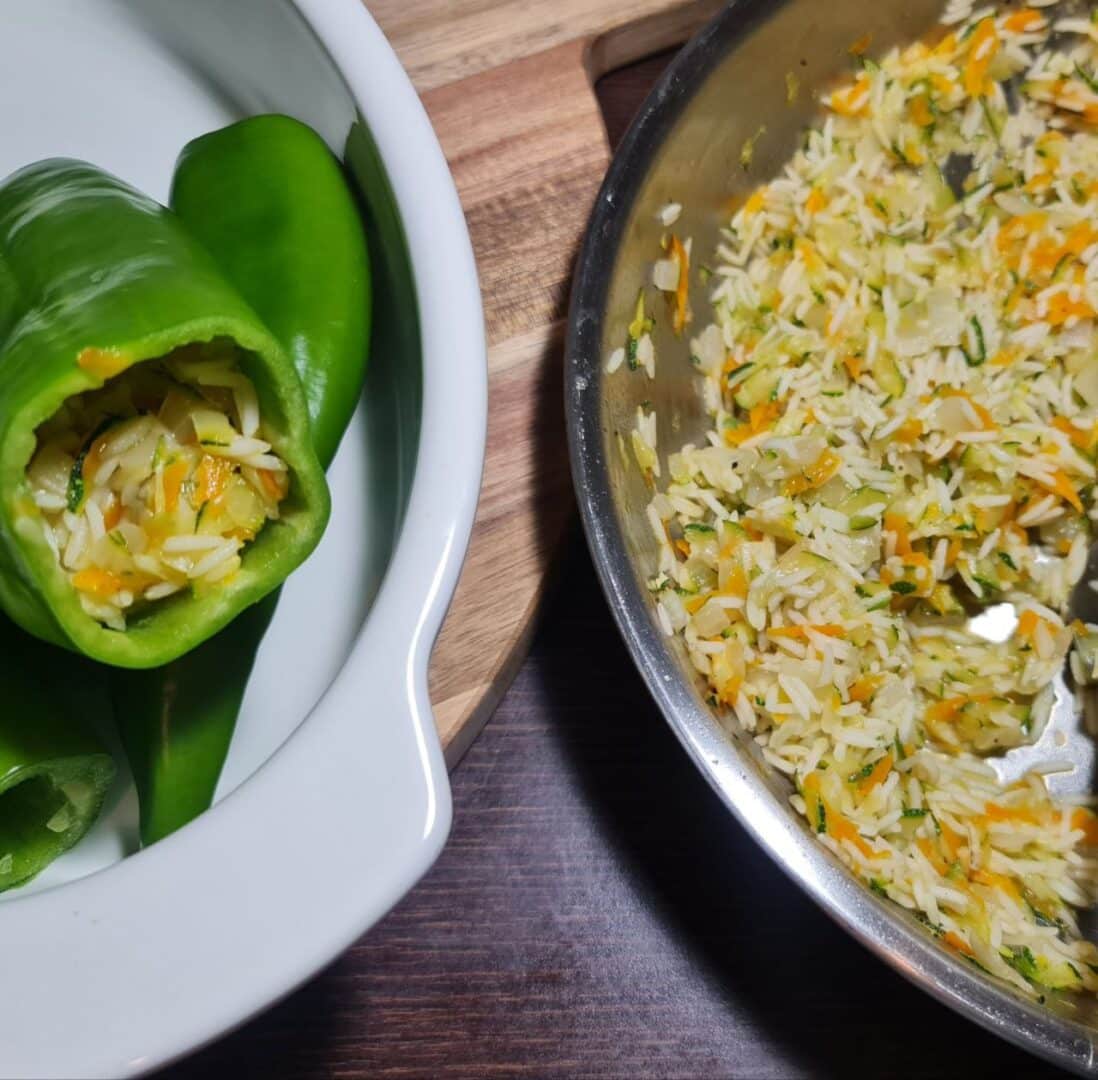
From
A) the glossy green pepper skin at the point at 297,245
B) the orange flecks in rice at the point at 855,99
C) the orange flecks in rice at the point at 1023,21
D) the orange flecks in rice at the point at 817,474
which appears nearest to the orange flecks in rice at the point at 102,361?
the glossy green pepper skin at the point at 297,245

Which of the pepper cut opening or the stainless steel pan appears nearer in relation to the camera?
the pepper cut opening

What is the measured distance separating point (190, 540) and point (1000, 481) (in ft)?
2.44

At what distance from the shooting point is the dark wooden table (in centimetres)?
95

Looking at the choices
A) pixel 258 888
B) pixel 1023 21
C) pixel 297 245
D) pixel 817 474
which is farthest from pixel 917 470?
pixel 258 888

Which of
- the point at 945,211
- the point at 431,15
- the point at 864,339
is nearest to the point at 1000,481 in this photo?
the point at 864,339

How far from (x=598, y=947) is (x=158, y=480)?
58cm

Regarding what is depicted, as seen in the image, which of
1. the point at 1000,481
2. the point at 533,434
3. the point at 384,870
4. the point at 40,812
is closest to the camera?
the point at 384,870

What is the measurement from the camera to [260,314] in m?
0.71

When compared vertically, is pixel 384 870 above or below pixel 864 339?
above

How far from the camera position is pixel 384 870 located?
0.55m

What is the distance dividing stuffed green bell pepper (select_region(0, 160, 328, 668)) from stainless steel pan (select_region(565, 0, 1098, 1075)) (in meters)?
0.28

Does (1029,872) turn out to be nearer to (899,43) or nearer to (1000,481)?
(1000,481)

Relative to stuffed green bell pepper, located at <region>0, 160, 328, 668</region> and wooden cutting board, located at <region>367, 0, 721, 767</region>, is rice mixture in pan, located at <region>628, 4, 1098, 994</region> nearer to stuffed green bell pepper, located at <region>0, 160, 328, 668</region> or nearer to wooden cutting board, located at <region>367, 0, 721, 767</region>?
wooden cutting board, located at <region>367, 0, 721, 767</region>

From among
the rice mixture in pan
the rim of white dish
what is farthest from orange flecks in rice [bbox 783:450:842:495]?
the rim of white dish
